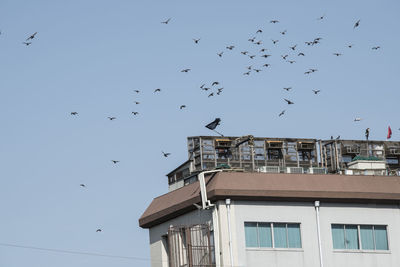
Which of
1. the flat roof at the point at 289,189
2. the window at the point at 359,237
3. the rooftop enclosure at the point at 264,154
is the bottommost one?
the window at the point at 359,237

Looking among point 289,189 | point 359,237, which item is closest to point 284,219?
point 289,189

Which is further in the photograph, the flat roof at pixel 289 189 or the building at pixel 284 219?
the flat roof at pixel 289 189

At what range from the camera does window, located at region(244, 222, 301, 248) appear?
45000mm

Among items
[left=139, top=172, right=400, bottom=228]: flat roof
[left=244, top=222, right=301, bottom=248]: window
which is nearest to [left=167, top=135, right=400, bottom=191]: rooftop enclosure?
[left=139, top=172, right=400, bottom=228]: flat roof

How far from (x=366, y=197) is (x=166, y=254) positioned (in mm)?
11193

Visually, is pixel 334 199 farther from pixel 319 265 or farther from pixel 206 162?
pixel 206 162

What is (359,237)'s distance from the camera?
46969 mm

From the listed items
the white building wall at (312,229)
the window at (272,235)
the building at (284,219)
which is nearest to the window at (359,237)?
the building at (284,219)

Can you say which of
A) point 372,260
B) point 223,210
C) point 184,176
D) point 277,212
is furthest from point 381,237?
point 184,176

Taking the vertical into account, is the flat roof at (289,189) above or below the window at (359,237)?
above

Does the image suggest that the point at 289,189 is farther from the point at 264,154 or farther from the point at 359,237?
the point at 264,154

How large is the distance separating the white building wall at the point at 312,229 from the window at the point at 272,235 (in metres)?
0.23

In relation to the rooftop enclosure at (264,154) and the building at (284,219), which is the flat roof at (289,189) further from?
the rooftop enclosure at (264,154)

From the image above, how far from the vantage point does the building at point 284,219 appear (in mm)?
44625
